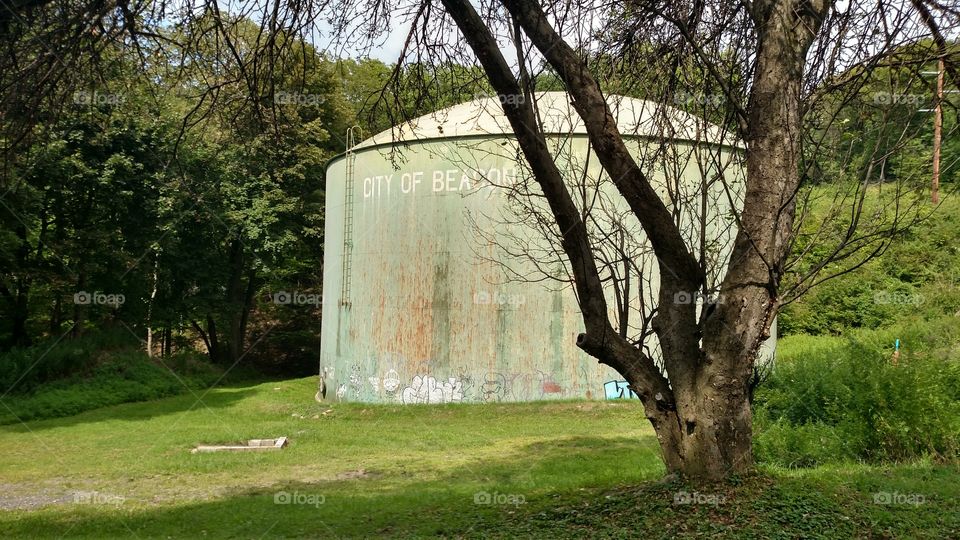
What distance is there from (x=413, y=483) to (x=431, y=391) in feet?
23.0

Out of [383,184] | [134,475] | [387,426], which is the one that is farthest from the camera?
[383,184]

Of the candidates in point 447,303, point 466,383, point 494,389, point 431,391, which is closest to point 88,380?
point 431,391

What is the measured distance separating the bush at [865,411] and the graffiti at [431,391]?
7.83 meters

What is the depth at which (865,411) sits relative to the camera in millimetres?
8633

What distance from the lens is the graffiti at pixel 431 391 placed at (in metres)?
16.9

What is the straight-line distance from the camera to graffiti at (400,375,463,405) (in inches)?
665

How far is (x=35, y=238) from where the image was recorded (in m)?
23.9

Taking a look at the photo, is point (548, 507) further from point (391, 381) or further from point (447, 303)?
point (391, 381)

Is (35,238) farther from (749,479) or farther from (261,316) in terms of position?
(749,479)

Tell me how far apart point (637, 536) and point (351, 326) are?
1402cm

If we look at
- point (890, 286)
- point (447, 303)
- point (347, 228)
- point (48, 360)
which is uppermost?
point (347, 228)

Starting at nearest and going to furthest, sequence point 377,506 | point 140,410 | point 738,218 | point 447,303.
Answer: point 738,218 → point 377,506 → point 447,303 → point 140,410

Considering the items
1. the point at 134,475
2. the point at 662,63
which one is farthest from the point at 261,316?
the point at 662,63

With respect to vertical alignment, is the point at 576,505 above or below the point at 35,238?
below
